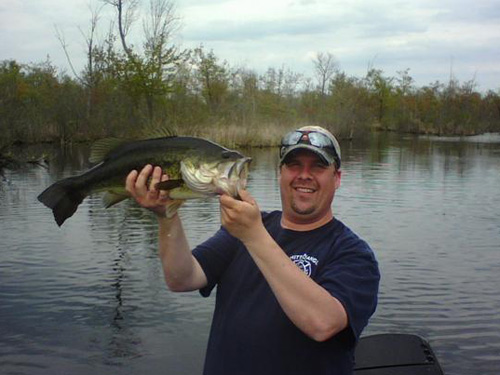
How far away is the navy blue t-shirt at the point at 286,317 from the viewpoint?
260cm

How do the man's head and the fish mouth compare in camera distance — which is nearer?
the fish mouth

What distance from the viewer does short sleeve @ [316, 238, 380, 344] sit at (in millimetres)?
2531

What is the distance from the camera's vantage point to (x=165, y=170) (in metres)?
3.02

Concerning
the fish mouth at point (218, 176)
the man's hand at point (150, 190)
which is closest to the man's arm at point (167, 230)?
the man's hand at point (150, 190)

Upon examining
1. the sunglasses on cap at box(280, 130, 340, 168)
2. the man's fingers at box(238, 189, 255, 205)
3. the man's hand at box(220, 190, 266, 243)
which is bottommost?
the man's hand at box(220, 190, 266, 243)

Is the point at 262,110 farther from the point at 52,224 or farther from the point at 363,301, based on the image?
the point at 363,301

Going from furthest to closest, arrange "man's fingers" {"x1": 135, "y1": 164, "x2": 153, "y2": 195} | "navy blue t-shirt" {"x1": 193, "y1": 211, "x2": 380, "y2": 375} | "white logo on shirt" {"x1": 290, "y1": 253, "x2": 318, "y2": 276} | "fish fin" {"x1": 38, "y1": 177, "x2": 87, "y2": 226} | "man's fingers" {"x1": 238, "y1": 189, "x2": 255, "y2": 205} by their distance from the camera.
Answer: "fish fin" {"x1": 38, "y1": 177, "x2": 87, "y2": 226} < "man's fingers" {"x1": 135, "y1": 164, "x2": 153, "y2": 195} < "white logo on shirt" {"x1": 290, "y1": 253, "x2": 318, "y2": 276} < "navy blue t-shirt" {"x1": 193, "y1": 211, "x2": 380, "y2": 375} < "man's fingers" {"x1": 238, "y1": 189, "x2": 255, "y2": 205}

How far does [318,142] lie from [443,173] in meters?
22.2

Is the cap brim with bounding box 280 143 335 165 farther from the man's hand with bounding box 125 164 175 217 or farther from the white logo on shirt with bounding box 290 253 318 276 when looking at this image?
the man's hand with bounding box 125 164 175 217

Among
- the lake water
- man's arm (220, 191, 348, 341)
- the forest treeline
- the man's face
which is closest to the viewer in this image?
man's arm (220, 191, 348, 341)

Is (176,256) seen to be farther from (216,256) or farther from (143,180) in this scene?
(143,180)

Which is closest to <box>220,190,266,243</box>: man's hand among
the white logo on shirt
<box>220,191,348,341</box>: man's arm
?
<box>220,191,348,341</box>: man's arm

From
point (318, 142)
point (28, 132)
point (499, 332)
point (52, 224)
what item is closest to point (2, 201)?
point (52, 224)

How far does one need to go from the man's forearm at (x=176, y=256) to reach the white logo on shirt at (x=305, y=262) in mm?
565
